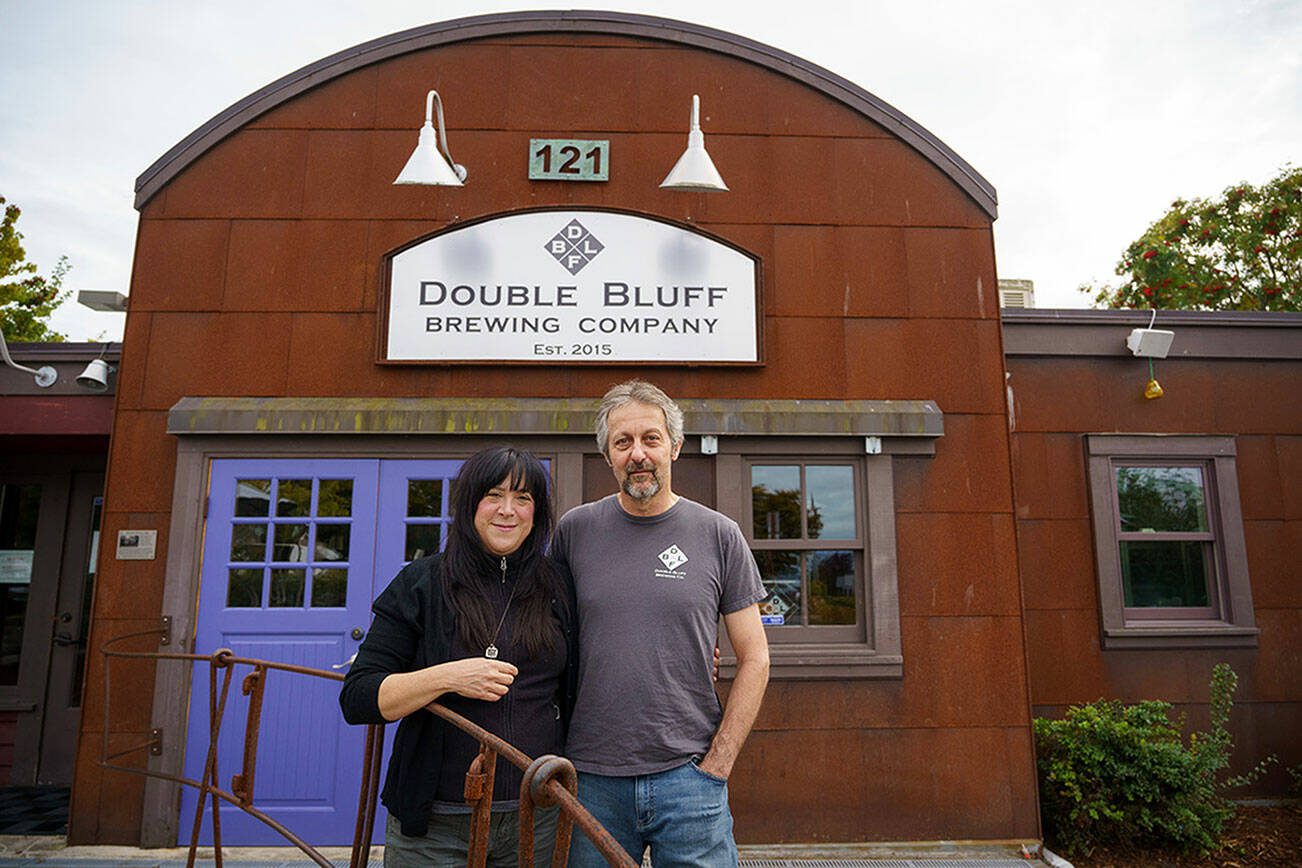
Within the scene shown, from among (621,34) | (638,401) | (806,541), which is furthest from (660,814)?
(621,34)

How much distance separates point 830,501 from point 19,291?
1496cm

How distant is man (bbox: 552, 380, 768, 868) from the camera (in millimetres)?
1816

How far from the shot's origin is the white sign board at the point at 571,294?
4.55m

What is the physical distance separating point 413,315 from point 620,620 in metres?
3.27

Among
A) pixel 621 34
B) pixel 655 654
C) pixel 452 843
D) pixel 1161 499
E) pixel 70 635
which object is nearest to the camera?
pixel 452 843

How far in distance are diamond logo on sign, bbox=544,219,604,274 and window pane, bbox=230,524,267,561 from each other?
95.0 inches

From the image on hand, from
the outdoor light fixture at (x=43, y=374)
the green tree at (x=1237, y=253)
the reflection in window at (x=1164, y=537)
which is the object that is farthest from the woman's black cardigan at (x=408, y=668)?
the green tree at (x=1237, y=253)

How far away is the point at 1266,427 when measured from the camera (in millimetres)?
5312

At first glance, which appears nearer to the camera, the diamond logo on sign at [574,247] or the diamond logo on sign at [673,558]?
the diamond logo on sign at [673,558]

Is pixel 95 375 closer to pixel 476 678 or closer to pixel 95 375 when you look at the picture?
pixel 95 375

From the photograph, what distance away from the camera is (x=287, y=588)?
4.33 metres

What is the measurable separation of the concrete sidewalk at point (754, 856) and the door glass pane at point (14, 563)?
2.16m

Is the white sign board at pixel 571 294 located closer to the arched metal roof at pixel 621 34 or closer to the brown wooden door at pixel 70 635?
the arched metal roof at pixel 621 34

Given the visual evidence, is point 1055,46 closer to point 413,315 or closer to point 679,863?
point 413,315
